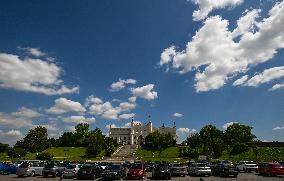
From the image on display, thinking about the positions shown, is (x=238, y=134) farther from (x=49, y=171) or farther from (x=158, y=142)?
(x=49, y=171)

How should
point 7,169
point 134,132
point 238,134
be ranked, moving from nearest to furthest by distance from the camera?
point 7,169 < point 238,134 < point 134,132

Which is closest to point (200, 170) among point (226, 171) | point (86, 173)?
point (226, 171)

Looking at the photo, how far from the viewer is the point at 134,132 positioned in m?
194

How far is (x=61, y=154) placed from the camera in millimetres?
121438

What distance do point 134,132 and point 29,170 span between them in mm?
154949

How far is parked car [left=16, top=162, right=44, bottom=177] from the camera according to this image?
3916cm

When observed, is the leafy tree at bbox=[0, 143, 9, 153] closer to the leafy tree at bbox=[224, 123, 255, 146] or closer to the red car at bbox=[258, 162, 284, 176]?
the leafy tree at bbox=[224, 123, 255, 146]

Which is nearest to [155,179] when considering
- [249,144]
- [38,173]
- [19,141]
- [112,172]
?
[112,172]

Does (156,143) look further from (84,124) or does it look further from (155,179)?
(155,179)

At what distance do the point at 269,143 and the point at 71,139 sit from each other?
80020mm

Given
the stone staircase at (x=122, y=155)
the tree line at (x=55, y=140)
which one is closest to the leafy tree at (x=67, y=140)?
the tree line at (x=55, y=140)

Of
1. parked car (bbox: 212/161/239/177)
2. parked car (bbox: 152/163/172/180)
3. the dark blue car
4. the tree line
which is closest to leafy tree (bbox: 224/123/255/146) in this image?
the tree line

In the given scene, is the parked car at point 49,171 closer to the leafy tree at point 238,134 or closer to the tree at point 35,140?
the tree at point 35,140

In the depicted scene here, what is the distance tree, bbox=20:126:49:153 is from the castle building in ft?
171
